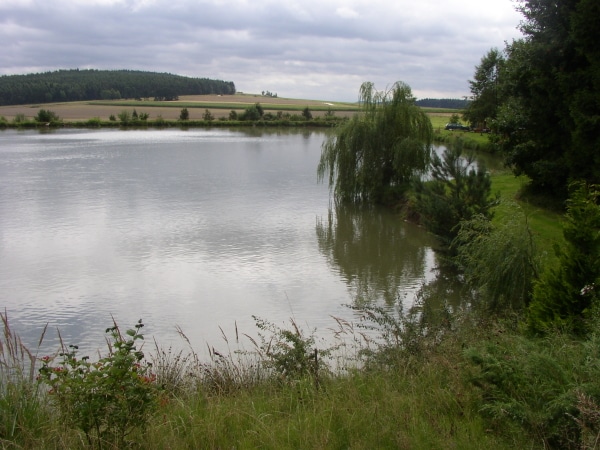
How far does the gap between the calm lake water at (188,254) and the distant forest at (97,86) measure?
82127 millimetres

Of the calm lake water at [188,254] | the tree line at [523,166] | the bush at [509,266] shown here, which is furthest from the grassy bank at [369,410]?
the bush at [509,266]

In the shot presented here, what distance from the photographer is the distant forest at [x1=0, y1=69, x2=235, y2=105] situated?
100562mm

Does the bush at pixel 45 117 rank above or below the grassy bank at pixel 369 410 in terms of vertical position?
above

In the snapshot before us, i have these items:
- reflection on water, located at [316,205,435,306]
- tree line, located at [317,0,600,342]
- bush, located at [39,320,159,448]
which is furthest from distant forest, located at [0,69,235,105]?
bush, located at [39,320,159,448]

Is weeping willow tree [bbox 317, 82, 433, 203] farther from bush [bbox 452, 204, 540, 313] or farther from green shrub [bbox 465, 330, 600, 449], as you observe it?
green shrub [bbox 465, 330, 600, 449]

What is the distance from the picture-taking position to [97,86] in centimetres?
11369

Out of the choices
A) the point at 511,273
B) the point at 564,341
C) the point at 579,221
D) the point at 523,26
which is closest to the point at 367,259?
the point at 511,273

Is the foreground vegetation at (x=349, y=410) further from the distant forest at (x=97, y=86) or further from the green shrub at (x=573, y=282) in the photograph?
the distant forest at (x=97, y=86)

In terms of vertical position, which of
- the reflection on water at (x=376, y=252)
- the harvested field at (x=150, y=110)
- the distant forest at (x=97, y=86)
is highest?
the distant forest at (x=97, y=86)

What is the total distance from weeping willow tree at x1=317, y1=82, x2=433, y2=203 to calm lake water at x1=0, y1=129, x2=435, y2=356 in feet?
4.13

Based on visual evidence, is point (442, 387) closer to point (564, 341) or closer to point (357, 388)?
point (357, 388)

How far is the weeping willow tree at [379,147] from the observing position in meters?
20.9

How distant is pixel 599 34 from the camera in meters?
12.5

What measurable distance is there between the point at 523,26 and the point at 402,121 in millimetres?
7372
